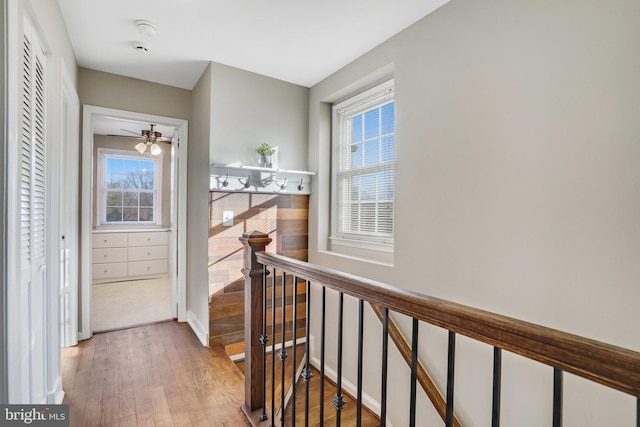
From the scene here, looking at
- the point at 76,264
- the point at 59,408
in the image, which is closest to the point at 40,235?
the point at 59,408

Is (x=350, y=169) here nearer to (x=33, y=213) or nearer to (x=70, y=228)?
(x=33, y=213)

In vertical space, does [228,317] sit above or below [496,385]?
below

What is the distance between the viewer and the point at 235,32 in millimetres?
2316

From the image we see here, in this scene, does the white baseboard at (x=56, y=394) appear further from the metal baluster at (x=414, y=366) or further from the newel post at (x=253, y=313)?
the metal baluster at (x=414, y=366)

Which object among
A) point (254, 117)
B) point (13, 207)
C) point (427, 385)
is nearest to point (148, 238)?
point (254, 117)

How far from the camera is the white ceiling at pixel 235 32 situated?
79.7 inches

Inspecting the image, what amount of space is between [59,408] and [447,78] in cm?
291

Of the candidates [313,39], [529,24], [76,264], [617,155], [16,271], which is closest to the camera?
[16,271]

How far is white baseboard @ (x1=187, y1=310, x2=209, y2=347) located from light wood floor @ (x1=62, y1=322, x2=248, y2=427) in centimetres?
6

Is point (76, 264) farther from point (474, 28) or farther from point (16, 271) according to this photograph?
point (474, 28)

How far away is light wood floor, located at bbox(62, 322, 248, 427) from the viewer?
183 centimetres

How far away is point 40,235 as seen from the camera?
5.30ft

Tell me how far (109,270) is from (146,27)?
4309mm

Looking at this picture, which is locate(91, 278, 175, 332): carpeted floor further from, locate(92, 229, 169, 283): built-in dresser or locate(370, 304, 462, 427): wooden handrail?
locate(370, 304, 462, 427): wooden handrail
